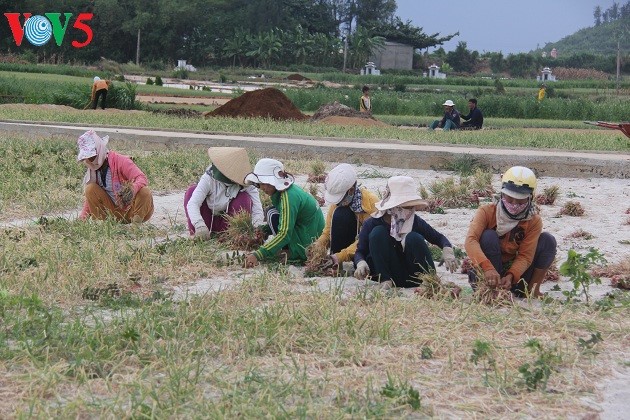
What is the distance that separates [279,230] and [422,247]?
50.2 inches

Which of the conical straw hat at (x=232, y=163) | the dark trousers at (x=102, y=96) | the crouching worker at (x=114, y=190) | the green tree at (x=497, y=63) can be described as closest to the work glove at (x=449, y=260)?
the conical straw hat at (x=232, y=163)

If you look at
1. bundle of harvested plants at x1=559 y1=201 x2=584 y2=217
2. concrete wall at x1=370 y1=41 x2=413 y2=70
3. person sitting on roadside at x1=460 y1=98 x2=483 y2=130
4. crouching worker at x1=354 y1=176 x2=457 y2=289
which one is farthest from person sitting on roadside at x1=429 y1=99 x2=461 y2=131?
concrete wall at x1=370 y1=41 x2=413 y2=70

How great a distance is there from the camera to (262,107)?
83.0ft

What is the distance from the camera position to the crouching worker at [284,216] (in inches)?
302

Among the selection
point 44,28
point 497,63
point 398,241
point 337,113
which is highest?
point 44,28

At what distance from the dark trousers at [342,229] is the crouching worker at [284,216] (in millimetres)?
278

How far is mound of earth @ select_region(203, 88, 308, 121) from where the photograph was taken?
82.1 feet

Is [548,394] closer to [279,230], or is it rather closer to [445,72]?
[279,230]

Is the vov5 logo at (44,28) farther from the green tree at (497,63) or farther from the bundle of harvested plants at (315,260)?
the bundle of harvested plants at (315,260)

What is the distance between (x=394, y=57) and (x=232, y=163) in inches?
3017

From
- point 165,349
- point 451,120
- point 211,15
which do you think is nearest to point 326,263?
point 165,349

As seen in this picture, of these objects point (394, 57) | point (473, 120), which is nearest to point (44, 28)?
point (394, 57)

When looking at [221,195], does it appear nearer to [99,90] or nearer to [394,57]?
[99,90]

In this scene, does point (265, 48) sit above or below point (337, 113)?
above
